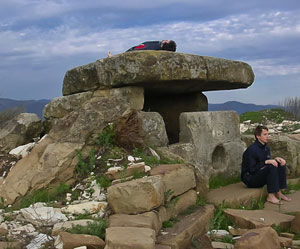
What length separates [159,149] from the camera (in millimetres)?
5746

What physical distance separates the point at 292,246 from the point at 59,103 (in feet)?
13.7

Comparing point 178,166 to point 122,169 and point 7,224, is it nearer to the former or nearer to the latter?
point 122,169

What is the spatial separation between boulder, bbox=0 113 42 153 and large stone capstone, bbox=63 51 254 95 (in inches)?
28.0

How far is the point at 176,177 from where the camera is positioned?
185 inches

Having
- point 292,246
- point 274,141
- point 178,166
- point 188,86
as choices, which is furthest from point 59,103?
point 292,246

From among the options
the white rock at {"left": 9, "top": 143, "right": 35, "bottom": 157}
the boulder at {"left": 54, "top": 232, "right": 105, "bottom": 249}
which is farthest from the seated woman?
the boulder at {"left": 54, "top": 232, "right": 105, "bottom": 249}

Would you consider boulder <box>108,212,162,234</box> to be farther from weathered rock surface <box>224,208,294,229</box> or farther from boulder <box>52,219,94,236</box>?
weathered rock surface <box>224,208,294,229</box>

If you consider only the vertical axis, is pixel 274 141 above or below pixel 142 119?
below

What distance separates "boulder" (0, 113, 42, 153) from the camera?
6492 mm

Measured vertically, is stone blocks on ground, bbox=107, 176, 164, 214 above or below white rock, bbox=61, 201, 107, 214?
above

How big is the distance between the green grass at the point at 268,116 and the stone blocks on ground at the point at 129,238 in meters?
15.9

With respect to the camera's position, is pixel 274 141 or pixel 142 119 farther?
pixel 274 141

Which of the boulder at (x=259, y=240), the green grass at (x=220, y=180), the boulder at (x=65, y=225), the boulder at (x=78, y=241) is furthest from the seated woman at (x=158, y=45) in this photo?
the boulder at (x=78, y=241)

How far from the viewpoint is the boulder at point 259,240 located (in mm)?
3534
